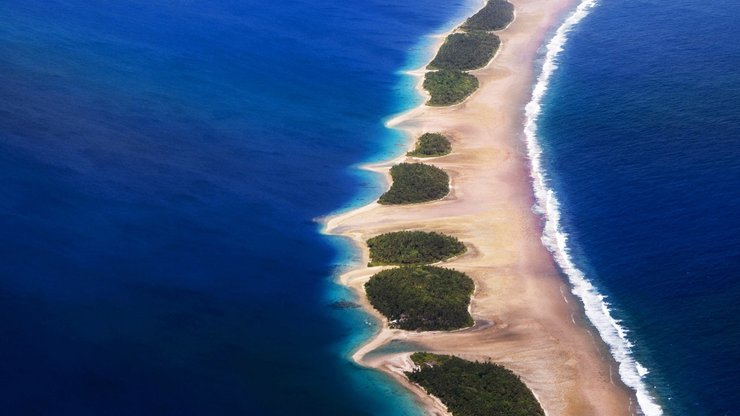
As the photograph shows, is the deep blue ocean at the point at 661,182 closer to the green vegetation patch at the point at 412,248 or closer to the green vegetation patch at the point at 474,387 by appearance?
the green vegetation patch at the point at 474,387

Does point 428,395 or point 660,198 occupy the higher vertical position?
point 660,198

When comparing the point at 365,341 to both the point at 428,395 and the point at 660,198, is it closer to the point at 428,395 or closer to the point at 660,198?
the point at 428,395

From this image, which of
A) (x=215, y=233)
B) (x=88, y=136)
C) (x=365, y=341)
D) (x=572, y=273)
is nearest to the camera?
(x=365, y=341)

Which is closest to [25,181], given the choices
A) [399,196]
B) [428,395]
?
[399,196]

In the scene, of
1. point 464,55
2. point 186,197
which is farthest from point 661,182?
point 464,55

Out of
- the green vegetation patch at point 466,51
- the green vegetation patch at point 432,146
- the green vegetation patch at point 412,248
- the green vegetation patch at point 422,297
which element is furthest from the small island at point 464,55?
the green vegetation patch at point 422,297

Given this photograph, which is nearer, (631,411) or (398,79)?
(631,411)

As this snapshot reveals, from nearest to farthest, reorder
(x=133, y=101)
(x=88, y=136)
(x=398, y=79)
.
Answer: (x=88, y=136) → (x=133, y=101) → (x=398, y=79)
